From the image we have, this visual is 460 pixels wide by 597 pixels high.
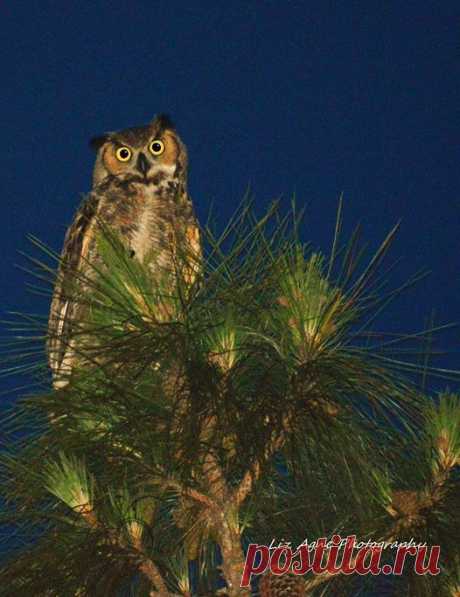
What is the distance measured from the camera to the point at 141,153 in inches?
144

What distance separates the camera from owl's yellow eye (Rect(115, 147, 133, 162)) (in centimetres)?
366

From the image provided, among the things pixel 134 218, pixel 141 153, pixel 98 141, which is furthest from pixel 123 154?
pixel 134 218

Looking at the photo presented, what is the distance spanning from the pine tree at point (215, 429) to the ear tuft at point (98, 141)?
2.17 meters

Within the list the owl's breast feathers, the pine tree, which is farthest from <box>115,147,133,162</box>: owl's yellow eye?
the pine tree

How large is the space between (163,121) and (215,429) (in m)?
2.37

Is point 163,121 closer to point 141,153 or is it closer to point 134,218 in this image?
point 141,153

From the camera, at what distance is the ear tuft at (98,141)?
3839 mm

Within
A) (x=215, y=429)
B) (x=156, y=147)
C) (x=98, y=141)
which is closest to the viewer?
(x=215, y=429)

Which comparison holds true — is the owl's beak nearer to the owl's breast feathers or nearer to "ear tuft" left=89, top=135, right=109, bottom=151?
the owl's breast feathers

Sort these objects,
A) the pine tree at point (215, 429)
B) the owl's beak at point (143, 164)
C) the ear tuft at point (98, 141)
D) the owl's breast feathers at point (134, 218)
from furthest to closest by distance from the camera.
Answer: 1. the ear tuft at point (98, 141)
2. the owl's beak at point (143, 164)
3. the owl's breast feathers at point (134, 218)
4. the pine tree at point (215, 429)

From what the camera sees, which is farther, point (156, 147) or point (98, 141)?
point (98, 141)

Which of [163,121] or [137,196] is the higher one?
[163,121]

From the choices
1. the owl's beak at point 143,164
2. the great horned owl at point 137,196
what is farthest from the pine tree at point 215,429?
the owl's beak at point 143,164

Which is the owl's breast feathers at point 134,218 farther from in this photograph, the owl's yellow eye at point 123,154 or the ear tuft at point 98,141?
the ear tuft at point 98,141
